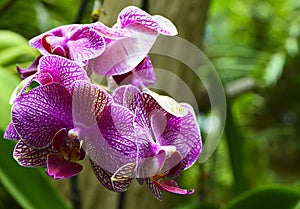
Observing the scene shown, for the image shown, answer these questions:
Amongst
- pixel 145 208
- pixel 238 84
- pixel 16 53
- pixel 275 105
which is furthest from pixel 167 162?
pixel 275 105

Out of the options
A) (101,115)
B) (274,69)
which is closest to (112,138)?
(101,115)

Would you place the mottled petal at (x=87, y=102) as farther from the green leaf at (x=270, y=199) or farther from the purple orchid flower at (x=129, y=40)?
the green leaf at (x=270, y=199)

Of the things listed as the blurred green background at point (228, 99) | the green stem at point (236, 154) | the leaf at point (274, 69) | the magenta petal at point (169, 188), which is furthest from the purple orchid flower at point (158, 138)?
the leaf at point (274, 69)

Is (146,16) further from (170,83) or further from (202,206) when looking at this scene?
(202,206)

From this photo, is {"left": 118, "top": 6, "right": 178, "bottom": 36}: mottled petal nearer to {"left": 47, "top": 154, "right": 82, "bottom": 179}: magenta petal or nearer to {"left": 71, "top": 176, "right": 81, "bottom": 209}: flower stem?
{"left": 47, "top": 154, "right": 82, "bottom": 179}: magenta petal

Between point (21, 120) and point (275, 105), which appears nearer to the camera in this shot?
point (21, 120)

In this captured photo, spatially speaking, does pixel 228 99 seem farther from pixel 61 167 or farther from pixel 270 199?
pixel 61 167
